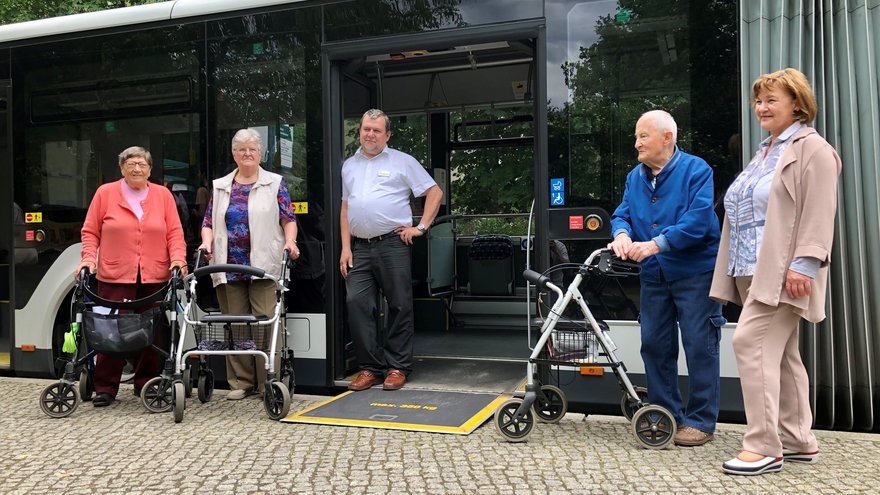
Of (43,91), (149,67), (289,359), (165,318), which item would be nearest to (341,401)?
(289,359)

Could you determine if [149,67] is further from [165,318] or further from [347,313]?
[347,313]

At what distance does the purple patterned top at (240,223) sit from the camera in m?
4.88

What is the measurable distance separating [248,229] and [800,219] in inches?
129

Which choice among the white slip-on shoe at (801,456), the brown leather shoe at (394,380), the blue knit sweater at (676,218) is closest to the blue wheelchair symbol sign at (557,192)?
the blue knit sweater at (676,218)

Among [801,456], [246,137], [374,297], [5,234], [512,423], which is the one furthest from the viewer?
[5,234]

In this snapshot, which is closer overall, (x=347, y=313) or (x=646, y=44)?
(x=646, y=44)

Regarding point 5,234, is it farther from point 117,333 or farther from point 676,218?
point 676,218

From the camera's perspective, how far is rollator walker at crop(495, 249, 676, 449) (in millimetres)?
3699

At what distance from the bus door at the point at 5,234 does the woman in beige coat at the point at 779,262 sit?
504cm

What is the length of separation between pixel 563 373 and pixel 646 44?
1.94 metres

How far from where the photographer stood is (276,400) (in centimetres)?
439

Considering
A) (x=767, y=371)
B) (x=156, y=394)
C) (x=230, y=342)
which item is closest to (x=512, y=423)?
(x=767, y=371)

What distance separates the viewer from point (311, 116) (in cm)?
496

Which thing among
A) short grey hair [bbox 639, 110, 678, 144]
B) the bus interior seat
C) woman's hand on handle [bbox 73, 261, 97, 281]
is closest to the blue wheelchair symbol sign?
short grey hair [bbox 639, 110, 678, 144]
